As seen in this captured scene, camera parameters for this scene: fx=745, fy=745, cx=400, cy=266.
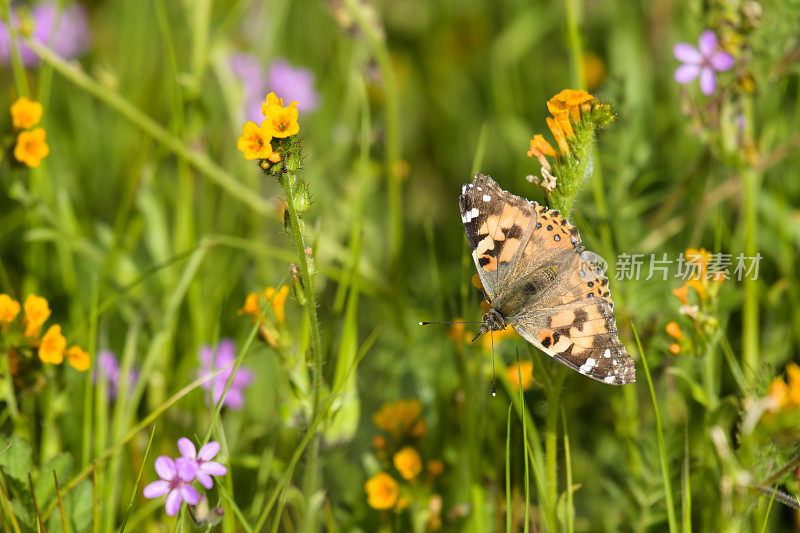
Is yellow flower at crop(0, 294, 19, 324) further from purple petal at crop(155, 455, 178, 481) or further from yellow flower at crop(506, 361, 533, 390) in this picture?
yellow flower at crop(506, 361, 533, 390)

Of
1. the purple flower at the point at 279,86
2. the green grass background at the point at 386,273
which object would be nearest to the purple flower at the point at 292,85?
the purple flower at the point at 279,86

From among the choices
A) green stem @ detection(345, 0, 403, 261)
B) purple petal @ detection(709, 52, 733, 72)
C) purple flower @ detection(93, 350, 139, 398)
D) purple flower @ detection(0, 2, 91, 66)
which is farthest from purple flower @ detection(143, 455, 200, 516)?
purple flower @ detection(0, 2, 91, 66)

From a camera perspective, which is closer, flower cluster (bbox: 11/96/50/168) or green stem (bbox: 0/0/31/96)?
flower cluster (bbox: 11/96/50/168)

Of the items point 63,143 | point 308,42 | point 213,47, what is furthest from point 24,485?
point 308,42

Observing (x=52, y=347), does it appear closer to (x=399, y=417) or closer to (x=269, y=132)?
(x=269, y=132)

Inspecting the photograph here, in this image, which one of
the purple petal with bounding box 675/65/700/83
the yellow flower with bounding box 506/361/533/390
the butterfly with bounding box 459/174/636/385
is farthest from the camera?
the purple petal with bounding box 675/65/700/83

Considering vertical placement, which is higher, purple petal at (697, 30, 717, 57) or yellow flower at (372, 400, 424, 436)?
purple petal at (697, 30, 717, 57)

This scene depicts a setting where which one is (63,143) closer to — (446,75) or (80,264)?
(80,264)
